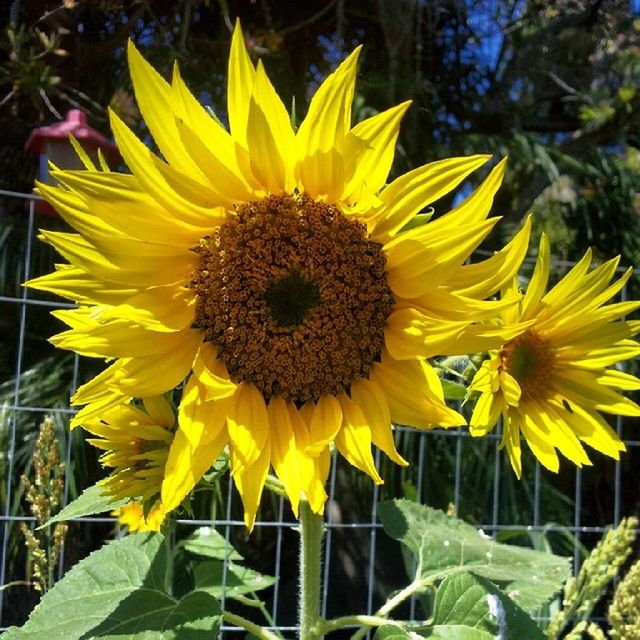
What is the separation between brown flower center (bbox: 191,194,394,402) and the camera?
2.11ft

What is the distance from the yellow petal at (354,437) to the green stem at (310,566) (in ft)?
0.32

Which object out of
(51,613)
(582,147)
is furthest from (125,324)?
(582,147)

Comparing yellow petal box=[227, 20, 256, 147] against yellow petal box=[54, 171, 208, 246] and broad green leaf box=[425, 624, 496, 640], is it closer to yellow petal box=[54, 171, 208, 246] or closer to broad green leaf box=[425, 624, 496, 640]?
yellow petal box=[54, 171, 208, 246]

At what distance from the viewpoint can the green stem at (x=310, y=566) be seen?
734 millimetres

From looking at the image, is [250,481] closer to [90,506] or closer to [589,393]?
[90,506]

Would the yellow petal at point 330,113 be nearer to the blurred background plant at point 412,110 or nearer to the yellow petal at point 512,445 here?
the yellow petal at point 512,445

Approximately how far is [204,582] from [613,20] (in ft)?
12.0

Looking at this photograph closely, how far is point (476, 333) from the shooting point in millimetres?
623

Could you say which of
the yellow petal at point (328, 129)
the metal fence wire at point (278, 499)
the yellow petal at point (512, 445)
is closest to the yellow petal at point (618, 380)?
the yellow petal at point (512, 445)

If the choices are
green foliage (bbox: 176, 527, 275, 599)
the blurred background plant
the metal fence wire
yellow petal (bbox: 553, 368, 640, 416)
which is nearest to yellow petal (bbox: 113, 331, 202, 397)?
yellow petal (bbox: 553, 368, 640, 416)

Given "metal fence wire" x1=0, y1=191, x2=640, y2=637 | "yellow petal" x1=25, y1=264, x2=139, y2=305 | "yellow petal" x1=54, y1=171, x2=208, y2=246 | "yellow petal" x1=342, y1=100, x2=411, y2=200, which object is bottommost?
"metal fence wire" x1=0, y1=191, x2=640, y2=637

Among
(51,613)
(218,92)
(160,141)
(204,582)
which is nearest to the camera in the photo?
(160,141)

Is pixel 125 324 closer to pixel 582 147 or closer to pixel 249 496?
pixel 249 496

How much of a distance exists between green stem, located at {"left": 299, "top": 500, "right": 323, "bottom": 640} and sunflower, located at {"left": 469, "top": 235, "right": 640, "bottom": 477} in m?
0.22
